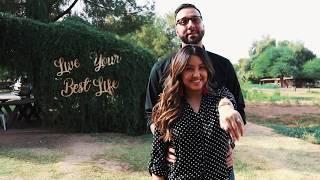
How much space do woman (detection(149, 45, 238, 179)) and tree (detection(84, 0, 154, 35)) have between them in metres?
13.7

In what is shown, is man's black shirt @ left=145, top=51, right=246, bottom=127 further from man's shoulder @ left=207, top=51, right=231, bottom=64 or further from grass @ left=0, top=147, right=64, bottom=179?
grass @ left=0, top=147, right=64, bottom=179

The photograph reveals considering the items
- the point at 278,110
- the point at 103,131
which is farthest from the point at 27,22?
the point at 278,110

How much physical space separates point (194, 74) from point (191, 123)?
246 millimetres

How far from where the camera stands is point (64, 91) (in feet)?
34.3

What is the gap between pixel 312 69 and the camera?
51.4m

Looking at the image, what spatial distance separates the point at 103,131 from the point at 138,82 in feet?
4.86

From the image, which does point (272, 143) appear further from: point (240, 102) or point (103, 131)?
point (240, 102)

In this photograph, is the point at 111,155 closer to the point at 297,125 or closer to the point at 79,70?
the point at 79,70

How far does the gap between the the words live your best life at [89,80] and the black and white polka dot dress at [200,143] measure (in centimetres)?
832

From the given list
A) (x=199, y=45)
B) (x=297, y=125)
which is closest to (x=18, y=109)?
(x=297, y=125)

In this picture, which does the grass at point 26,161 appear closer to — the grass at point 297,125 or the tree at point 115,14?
the grass at point 297,125

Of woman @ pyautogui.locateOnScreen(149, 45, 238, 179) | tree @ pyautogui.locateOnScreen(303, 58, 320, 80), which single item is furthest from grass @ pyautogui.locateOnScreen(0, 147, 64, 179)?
tree @ pyautogui.locateOnScreen(303, 58, 320, 80)

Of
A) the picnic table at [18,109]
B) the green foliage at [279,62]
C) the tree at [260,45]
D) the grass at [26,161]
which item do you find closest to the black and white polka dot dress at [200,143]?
the grass at [26,161]

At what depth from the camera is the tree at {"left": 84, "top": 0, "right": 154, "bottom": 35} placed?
1567 centimetres
